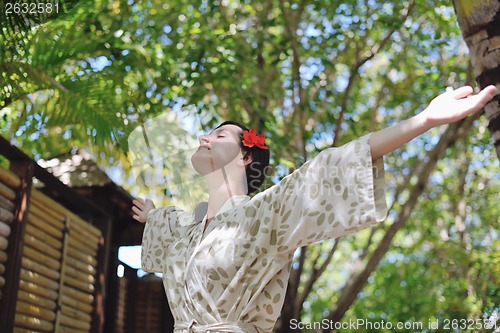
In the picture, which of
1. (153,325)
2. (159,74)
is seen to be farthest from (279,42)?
(153,325)

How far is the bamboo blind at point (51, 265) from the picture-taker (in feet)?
14.6

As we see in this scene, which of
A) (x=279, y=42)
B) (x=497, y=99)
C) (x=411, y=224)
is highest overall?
(x=279, y=42)

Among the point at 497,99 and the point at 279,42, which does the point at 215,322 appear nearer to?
the point at 497,99

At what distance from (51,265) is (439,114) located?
3.84 m

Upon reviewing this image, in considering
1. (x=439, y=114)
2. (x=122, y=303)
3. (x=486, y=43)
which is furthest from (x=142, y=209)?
(x=122, y=303)

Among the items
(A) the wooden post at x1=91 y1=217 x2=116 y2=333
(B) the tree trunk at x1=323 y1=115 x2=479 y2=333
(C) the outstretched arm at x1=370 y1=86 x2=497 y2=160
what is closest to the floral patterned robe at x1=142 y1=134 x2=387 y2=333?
(C) the outstretched arm at x1=370 y1=86 x2=497 y2=160

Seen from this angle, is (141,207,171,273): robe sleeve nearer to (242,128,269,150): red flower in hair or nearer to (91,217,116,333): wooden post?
(242,128,269,150): red flower in hair

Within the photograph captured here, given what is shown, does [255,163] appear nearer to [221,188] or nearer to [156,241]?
[221,188]

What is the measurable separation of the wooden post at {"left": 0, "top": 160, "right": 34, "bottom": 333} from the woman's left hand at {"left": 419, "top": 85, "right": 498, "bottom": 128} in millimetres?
3095

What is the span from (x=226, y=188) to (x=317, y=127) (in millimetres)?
5822

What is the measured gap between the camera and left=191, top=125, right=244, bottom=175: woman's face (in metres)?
2.68

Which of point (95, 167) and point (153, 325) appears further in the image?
point (153, 325)

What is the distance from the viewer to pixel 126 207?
6676 millimetres

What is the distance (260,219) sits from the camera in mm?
2385
